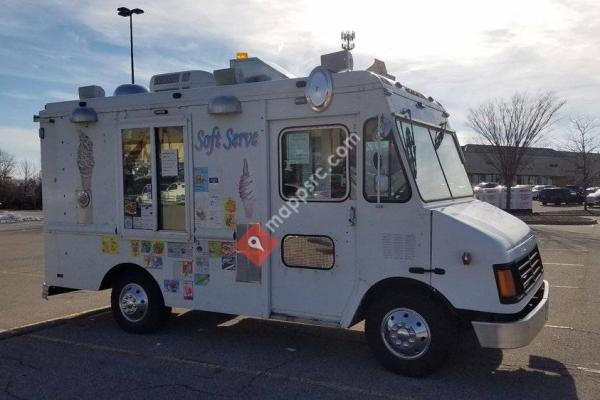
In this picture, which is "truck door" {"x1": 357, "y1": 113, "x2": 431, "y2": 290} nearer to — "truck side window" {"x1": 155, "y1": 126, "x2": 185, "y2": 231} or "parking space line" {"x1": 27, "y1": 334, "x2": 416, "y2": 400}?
"parking space line" {"x1": 27, "y1": 334, "x2": 416, "y2": 400}

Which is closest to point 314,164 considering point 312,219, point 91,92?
point 312,219

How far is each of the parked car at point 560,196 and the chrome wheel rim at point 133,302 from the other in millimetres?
40983

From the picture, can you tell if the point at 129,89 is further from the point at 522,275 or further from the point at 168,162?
the point at 522,275

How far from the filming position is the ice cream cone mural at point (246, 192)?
5434 millimetres

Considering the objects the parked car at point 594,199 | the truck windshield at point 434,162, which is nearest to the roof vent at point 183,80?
the truck windshield at point 434,162

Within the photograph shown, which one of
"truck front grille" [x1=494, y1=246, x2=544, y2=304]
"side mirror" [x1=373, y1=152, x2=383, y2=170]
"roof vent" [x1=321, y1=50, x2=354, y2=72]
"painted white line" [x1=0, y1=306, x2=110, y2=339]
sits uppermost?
"roof vent" [x1=321, y1=50, x2=354, y2=72]

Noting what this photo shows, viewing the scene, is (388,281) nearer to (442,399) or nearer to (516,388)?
(442,399)

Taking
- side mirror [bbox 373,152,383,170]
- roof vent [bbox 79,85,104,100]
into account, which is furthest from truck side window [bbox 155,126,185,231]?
side mirror [bbox 373,152,383,170]

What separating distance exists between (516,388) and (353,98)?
9.37 feet

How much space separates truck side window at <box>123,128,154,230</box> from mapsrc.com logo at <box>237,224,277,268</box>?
1211mm

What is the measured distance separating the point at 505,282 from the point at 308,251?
5.95ft

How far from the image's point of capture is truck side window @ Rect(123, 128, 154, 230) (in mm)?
6012

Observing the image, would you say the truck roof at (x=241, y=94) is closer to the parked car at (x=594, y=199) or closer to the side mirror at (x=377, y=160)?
the side mirror at (x=377, y=160)

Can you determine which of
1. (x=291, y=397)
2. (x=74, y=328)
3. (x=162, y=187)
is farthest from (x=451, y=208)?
(x=74, y=328)
